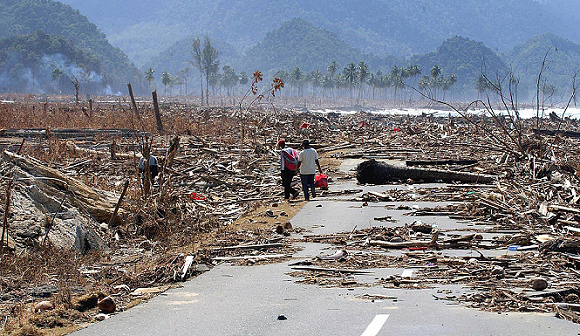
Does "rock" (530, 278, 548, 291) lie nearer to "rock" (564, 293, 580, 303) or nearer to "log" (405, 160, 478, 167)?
"rock" (564, 293, 580, 303)

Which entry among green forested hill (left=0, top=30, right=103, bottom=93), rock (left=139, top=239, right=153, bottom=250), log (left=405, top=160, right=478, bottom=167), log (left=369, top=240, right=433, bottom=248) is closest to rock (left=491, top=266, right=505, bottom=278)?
log (left=369, top=240, right=433, bottom=248)

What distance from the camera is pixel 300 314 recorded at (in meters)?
6.22

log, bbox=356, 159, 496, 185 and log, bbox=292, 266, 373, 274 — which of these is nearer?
log, bbox=292, 266, 373, 274

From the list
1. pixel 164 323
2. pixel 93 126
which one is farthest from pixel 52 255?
pixel 93 126

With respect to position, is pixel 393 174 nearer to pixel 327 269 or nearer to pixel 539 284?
pixel 327 269

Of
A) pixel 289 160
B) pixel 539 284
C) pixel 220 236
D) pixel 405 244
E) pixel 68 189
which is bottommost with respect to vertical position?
pixel 220 236

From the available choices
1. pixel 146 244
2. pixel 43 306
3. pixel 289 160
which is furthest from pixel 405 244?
pixel 289 160

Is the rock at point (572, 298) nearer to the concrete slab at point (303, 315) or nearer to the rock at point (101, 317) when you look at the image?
the concrete slab at point (303, 315)

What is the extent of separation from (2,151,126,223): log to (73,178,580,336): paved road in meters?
4.19

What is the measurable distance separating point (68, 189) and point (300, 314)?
6.43 metres

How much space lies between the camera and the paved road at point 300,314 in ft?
18.1

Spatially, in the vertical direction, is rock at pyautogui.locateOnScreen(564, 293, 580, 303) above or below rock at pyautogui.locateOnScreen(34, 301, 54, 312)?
above

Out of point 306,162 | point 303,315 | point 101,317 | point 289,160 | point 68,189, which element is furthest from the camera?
point 289,160

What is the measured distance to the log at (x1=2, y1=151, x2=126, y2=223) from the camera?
10.6m
